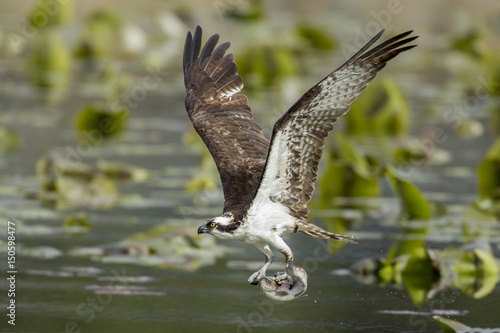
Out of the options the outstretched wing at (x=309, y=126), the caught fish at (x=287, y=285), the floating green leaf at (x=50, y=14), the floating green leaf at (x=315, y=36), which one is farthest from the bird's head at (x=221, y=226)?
the floating green leaf at (x=50, y=14)

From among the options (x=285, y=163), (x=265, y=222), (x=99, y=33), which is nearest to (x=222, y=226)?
(x=265, y=222)

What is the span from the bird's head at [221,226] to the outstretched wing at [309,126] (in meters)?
0.22

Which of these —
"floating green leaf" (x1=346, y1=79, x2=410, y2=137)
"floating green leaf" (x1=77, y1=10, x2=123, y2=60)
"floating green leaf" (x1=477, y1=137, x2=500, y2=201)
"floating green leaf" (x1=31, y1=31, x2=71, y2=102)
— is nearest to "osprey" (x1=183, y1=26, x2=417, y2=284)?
"floating green leaf" (x1=477, y1=137, x2=500, y2=201)

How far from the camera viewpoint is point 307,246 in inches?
375

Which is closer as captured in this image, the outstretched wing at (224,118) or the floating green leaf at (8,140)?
the outstretched wing at (224,118)

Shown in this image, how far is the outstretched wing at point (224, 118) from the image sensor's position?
24.0ft

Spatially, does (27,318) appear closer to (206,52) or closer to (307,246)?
(206,52)

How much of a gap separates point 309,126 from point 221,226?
2.78 ft

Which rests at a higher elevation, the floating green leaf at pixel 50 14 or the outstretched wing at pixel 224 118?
the floating green leaf at pixel 50 14

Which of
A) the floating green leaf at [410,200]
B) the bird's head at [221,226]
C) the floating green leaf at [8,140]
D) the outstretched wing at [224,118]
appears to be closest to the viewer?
the bird's head at [221,226]

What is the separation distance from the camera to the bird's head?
656 centimetres

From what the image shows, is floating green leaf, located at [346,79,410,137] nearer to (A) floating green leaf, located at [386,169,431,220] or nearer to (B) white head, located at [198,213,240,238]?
(A) floating green leaf, located at [386,169,431,220]

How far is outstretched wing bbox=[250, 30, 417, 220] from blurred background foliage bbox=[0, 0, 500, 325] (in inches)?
66.2

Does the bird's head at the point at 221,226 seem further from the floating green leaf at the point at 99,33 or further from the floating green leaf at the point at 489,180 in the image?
the floating green leaf at the point at 99,33
